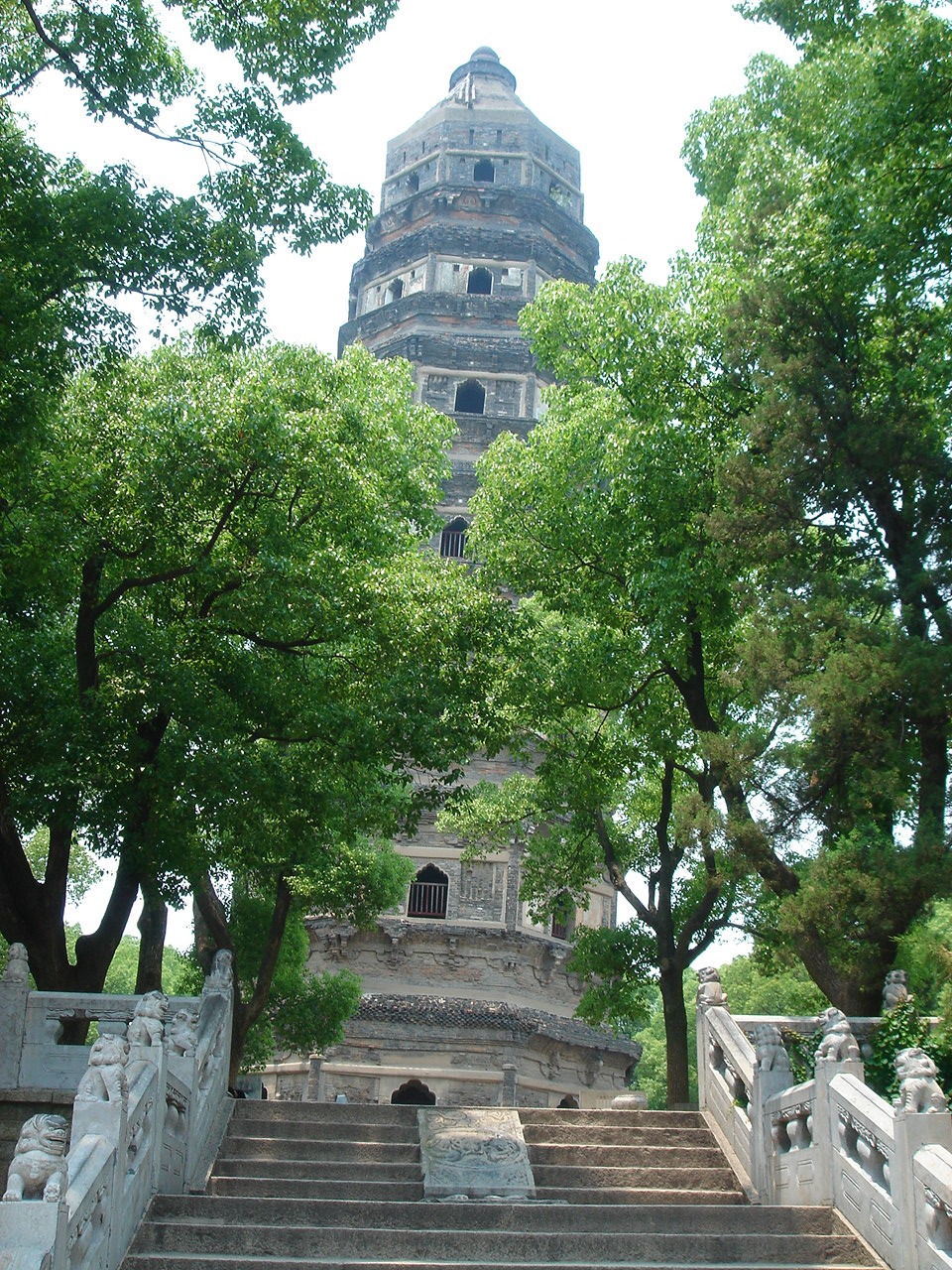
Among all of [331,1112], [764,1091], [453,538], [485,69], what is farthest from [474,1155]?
[485,69]

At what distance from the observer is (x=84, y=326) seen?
34.7ft

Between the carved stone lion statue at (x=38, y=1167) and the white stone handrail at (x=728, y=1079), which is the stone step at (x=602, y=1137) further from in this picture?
the carved stone lion statue at (x=38, y=1167)

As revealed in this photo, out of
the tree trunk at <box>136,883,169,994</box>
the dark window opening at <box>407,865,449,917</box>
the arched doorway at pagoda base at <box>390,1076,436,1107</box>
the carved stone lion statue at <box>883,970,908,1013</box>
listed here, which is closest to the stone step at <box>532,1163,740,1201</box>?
the carved stone lion statue at <box>883,970,908,1013</box>

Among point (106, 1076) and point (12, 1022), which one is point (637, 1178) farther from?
point (12, 1022)

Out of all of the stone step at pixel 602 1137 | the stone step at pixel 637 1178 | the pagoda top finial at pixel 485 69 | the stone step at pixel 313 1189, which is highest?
the pagoda top finial at pixel 485 69

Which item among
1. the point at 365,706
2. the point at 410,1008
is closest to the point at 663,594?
the point at 365,706

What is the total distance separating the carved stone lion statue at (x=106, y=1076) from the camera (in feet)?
23.2

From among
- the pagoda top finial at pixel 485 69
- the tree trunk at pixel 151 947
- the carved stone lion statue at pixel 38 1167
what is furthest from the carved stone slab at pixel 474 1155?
the pagoda top finial at pixel 485 69

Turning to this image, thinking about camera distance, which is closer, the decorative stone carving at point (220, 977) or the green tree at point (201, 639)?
the decorative stone carving at point (220, 977)

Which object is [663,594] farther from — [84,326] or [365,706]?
[84,326]

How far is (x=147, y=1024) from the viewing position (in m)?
8.33

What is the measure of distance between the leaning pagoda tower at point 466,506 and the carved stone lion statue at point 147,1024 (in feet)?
47.4

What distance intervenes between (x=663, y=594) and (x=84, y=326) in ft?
20.3

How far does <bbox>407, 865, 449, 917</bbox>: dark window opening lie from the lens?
25.0m
